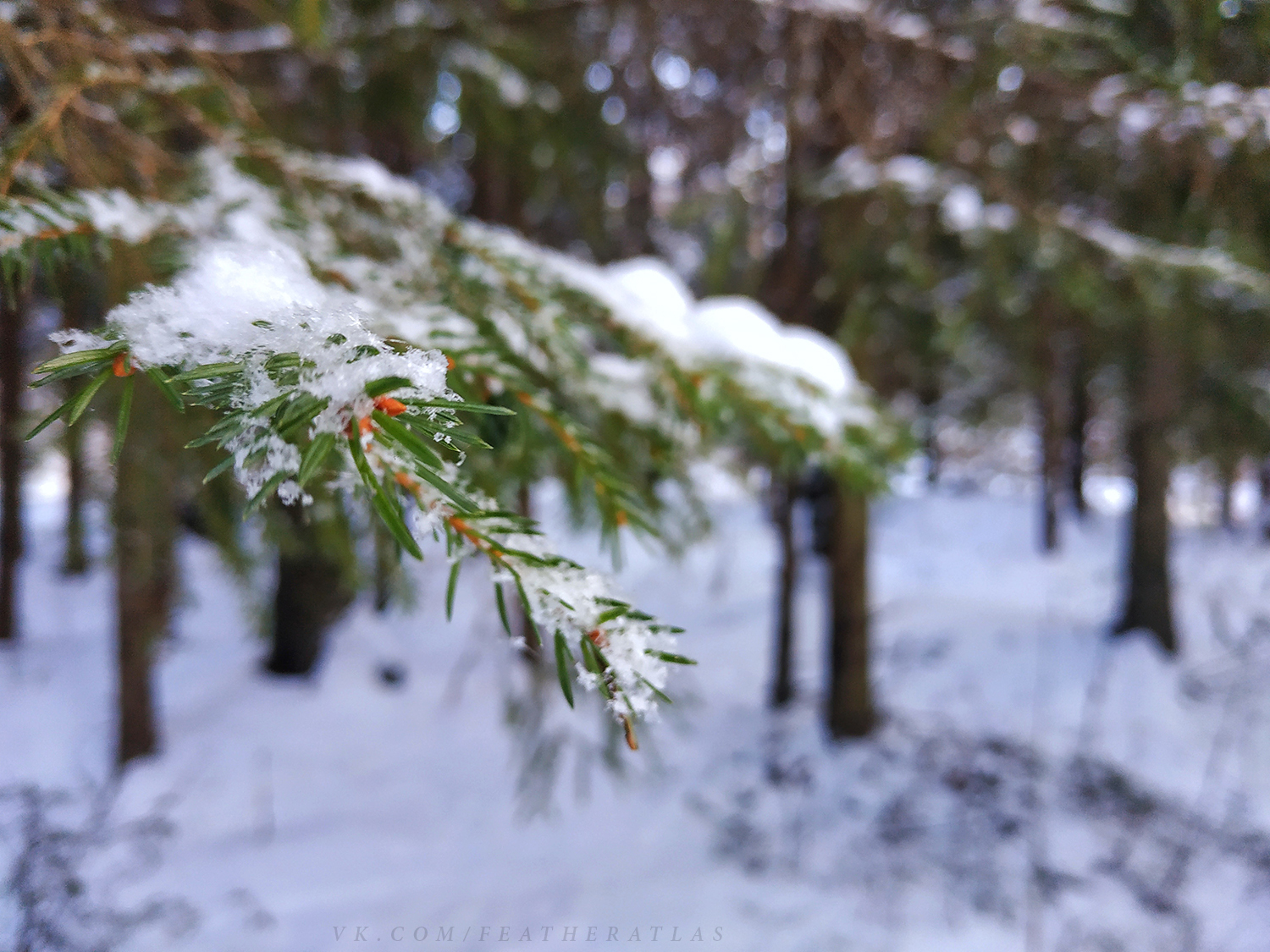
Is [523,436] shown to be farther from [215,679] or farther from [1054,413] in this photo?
[1054,413]

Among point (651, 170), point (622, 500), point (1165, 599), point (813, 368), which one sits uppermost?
point (651, 170)

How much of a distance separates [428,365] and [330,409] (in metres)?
0.07

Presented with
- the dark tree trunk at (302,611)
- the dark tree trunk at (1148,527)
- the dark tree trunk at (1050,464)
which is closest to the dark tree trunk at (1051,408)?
the dark tree trunk at (1050,464)

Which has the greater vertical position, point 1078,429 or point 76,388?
point 1078,429

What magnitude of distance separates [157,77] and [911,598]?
354 inches

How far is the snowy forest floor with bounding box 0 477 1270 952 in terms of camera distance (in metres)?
2.86

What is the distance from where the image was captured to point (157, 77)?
4.54 feet

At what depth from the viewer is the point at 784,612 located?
18.5ft

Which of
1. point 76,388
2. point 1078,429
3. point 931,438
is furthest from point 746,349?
point 931,438

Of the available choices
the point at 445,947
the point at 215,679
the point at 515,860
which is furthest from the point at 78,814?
the point at 215,679

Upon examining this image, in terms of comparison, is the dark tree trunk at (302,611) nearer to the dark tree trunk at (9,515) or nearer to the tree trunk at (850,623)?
the dark tree trunk at (9,515)

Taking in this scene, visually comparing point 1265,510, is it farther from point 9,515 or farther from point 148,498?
point 9,515

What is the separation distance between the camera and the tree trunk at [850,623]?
4824mm

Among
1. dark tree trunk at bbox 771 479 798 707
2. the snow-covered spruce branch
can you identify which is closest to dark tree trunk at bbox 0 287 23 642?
dark tree trunk at bbox 771 479 798 707
